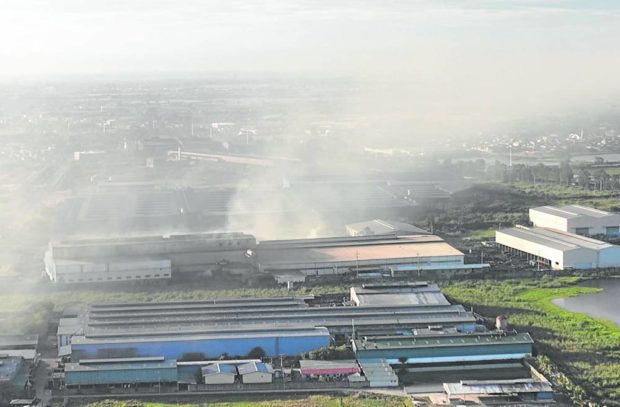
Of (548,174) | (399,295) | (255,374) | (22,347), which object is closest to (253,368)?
(255,374)

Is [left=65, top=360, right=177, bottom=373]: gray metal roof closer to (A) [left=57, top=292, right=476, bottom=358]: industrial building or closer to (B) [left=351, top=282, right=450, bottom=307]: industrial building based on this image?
(A) [left=57, top=292, right=476, bottom=358]: industrial building

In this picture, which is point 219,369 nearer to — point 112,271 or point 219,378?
point 219,378

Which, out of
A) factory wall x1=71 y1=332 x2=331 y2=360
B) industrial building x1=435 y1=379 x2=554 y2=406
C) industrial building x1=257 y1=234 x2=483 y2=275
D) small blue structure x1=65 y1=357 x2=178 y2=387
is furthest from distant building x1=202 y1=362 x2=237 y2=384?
industrial building x1=257 y1=234 x2=483 y2=275

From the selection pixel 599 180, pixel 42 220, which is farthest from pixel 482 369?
pixel 599 180

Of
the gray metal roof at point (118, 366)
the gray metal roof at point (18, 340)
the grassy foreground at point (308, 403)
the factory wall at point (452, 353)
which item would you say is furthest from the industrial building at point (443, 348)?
the gray metal roof at point (18, 340)

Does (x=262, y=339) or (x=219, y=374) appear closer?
(x=219, y=374)
